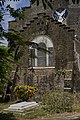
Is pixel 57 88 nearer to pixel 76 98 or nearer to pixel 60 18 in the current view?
pixel 76 98

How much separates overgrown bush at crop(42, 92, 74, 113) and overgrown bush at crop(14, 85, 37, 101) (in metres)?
3.45

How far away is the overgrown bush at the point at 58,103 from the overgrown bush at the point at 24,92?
136 inches

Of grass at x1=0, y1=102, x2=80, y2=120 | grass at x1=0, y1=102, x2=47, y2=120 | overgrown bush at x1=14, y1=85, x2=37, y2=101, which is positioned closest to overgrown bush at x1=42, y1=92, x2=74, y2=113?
grass at x1=0, y1=102, x2=80, y2=120

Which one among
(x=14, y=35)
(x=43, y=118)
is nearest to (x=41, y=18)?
(x=43, y=118)

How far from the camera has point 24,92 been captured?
2298 cm

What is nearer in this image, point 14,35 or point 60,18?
point 14,35

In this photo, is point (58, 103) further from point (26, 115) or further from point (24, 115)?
point (24, 115)

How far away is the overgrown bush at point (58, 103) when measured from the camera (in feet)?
59.6

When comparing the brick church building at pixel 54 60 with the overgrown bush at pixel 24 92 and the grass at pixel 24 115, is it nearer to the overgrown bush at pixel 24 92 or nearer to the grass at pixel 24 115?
the overgrown bush at pixel 24 92

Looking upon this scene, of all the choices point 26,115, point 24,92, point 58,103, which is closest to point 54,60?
point 24,92

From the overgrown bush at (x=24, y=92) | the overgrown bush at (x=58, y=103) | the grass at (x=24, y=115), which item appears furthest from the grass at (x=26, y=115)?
the overgrown bush at (x=24, y=92)

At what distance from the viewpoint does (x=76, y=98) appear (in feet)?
70.9

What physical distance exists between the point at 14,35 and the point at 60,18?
97.4 feet

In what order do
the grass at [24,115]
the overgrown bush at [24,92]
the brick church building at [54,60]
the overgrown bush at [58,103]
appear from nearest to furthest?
the grass at [24,115] → the overgrown bush at [58,103] → the overgrown bush at [24,92] → the brick church building at [54,60]
